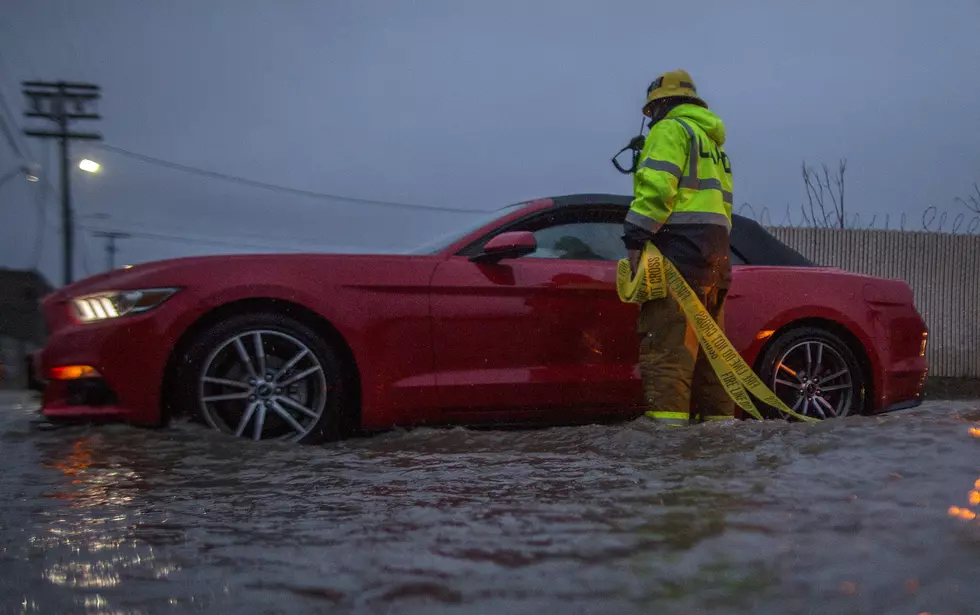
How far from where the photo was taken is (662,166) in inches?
169

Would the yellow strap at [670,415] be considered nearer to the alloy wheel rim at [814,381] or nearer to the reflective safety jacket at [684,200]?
the reflective safety jacket at [684,200]

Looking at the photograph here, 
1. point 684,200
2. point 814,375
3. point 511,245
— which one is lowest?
point 814,375

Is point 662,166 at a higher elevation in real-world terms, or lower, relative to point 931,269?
higher

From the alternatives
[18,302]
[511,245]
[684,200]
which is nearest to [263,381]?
[511,245]

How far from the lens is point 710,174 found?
446cm

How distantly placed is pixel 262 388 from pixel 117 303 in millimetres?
752

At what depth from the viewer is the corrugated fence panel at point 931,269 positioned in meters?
12.6

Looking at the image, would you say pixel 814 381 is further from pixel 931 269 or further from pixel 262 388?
pixel 931 269

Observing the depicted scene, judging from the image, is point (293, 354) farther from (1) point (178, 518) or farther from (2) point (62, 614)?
(2) point (62, 614)

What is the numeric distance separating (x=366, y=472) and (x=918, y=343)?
3.49 metres

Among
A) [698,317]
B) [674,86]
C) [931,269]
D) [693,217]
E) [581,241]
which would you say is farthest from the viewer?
[931,269]

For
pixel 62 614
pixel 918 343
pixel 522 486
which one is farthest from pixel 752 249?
pixel 62 614

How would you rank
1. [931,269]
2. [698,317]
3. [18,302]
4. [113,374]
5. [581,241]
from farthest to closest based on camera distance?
[18,302]
[931,269]
[581,241]
[698,317]
[113,374]

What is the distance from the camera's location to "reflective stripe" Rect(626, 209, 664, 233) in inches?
168
